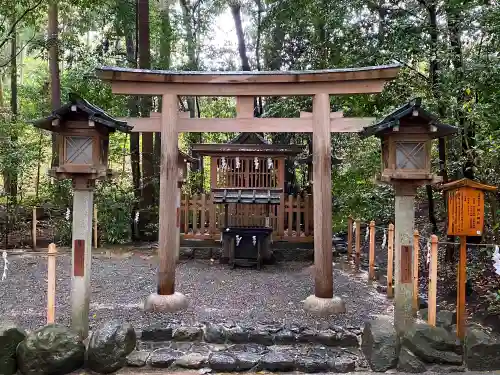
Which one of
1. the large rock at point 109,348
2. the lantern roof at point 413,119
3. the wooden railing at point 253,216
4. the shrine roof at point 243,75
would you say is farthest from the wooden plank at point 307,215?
the large rock at point 109,348

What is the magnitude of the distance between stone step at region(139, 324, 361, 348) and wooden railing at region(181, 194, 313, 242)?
20.3ft

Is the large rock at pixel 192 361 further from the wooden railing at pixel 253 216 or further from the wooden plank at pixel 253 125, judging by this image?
the wooden railing at pixel 253 216

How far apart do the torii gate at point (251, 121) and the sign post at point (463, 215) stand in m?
1.84

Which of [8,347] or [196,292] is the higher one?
[8,347]

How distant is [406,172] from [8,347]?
524 cm

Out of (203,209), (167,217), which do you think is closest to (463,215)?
(167,217)

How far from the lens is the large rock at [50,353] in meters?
4.61

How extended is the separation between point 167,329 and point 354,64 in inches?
303

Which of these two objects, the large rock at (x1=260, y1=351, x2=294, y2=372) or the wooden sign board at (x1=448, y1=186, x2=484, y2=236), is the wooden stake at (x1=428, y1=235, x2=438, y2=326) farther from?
the large rock at (x1=260, y1=351, x2=294, y2=372)

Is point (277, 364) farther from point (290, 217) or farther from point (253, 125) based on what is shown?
point (290, 217)

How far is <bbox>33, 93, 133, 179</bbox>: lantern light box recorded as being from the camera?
218 inches

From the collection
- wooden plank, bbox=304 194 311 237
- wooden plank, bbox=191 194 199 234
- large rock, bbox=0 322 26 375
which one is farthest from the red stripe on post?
wooden plank, bbox=304 194 311 237

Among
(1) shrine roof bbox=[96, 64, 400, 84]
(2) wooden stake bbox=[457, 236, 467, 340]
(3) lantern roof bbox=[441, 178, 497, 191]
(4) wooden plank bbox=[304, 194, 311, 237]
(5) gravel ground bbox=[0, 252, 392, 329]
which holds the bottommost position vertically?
(5) gravel ground bbox=[0, 252, 392, 329]

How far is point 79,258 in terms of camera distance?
5.55 m
